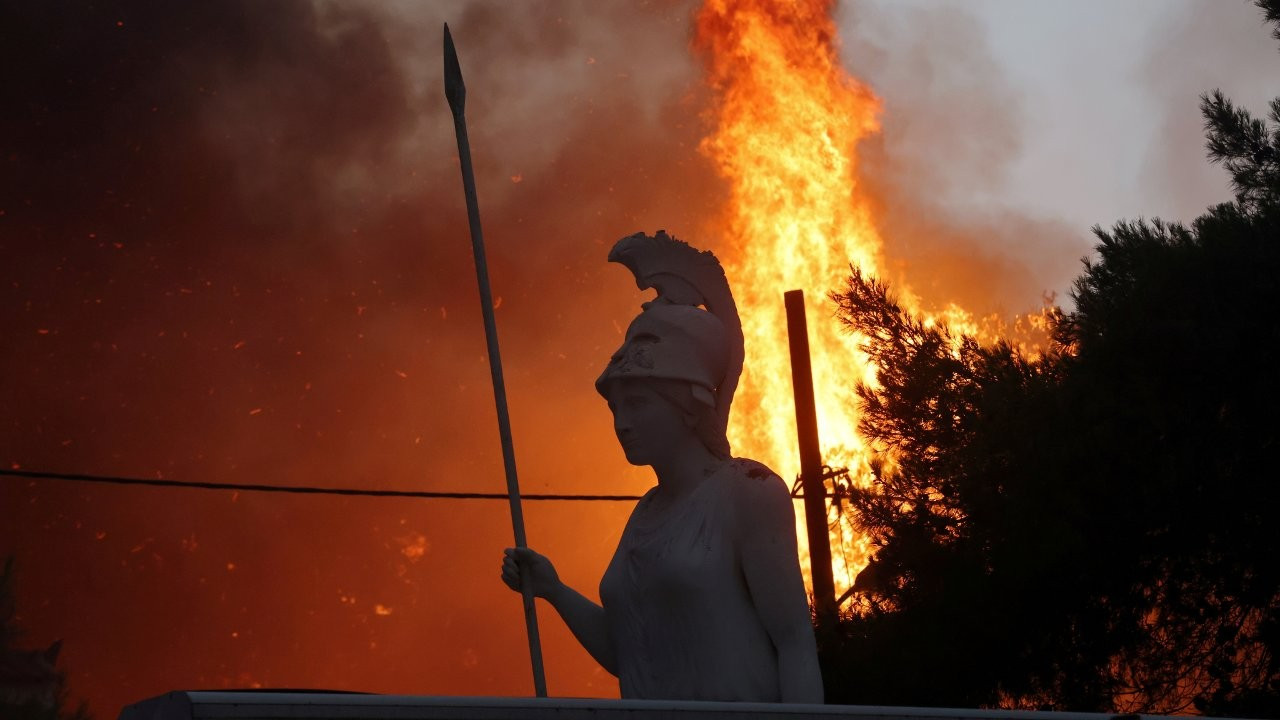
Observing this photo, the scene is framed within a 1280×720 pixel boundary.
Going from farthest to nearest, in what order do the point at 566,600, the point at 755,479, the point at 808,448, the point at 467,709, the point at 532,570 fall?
1. the point at 808,448
2. the point at 566,600
3. the point at 532,570
4. the point at 755,479
5. the point at 467,709

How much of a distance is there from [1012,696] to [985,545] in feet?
3.70

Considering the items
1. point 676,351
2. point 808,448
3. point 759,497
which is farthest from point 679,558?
point 808,448

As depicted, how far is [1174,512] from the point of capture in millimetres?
11758

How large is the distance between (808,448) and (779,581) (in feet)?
35.4

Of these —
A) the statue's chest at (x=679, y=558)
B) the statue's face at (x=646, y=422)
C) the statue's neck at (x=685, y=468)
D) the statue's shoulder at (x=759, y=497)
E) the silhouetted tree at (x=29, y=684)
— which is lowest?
the statue's chest at (x=679, y=558)

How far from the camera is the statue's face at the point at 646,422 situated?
5207mm

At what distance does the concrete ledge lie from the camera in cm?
308

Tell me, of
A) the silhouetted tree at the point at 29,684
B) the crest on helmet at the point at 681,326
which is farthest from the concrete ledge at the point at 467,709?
the silhouetted tree at the point at 29,684

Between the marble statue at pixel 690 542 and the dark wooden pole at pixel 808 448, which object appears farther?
the dark wooden pole at pixel 808 448

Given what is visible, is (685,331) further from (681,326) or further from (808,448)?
(808,448)

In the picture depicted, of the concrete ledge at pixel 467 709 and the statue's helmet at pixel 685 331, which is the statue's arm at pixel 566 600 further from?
the concrete ledge at pixel 467 709

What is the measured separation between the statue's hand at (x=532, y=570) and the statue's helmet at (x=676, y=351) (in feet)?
1.87

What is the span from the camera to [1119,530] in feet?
38.9

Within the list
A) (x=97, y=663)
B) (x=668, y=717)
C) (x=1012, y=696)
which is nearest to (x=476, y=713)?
(x=668, y=717)
